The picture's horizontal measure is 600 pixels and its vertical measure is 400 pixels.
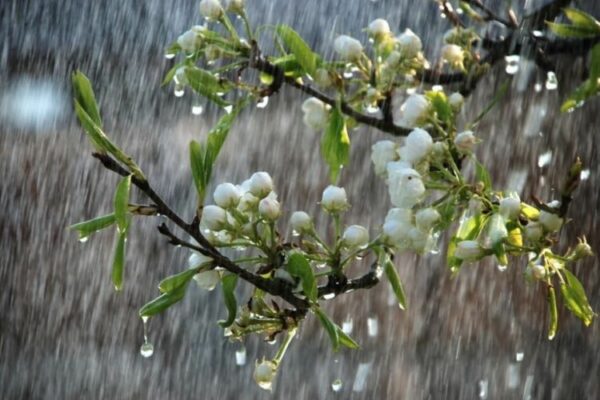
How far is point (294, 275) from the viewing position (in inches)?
21.9

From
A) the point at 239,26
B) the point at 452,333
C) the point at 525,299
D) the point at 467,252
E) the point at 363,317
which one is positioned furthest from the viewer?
the point at 239,26

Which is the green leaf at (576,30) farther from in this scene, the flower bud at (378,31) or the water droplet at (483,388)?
the water droplet at (483,388)

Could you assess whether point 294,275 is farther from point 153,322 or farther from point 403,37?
point 153,322

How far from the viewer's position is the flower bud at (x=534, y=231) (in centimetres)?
54

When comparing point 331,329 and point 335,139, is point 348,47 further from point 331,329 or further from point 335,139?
point 331,329

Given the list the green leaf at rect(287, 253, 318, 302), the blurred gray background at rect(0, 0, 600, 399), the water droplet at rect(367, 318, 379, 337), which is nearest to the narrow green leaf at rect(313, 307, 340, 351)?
the green leaf at rect(287, 253, 318, 302)

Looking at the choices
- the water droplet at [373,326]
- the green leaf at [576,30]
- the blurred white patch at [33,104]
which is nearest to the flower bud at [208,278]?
the green leaf at [576,30]

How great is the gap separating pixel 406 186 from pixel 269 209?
0.27 feet

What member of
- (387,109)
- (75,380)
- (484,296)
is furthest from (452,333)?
(387,109)

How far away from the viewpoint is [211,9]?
65 centimetres

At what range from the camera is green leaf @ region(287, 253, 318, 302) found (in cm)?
54

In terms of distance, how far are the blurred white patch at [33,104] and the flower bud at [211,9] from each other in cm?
136

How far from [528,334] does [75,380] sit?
867 millimetres

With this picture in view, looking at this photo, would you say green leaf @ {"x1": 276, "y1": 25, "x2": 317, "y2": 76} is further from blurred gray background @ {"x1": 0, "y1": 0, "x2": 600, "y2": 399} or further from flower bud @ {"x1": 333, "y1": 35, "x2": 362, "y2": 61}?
blurred gray background @ {"x1": 0, "y1": 0, "x2": 600, "y2": 399}
